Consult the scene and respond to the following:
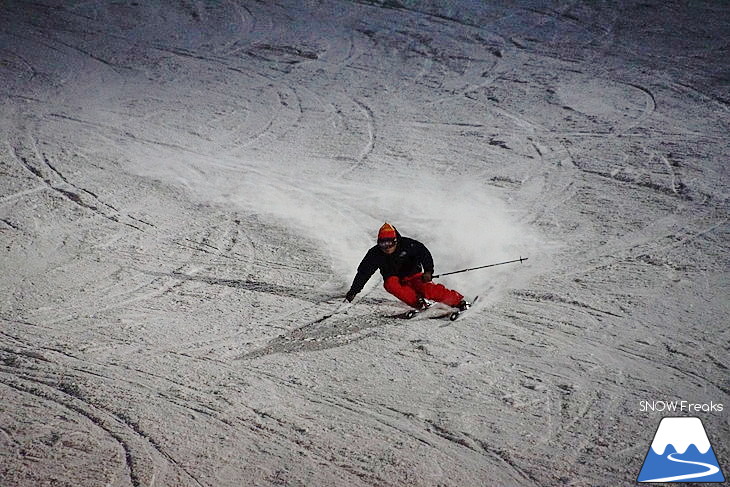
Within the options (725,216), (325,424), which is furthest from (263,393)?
(725,216)

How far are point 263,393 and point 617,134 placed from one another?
24.3 feet

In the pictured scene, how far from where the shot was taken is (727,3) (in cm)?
1634

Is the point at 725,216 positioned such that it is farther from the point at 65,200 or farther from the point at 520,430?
the point at 65,200

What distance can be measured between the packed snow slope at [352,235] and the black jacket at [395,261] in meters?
0.35

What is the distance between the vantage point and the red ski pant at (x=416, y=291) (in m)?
7.91

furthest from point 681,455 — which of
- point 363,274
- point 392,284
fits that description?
point 363,274

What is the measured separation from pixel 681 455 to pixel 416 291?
3.04 m

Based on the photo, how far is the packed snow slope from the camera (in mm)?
6363

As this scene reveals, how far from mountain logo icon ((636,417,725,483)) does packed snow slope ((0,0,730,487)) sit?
10 centimetres

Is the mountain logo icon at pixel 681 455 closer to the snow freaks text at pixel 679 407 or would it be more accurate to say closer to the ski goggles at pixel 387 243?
the snow freaks text at pixel 679 407

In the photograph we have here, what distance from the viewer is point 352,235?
9.59 meters

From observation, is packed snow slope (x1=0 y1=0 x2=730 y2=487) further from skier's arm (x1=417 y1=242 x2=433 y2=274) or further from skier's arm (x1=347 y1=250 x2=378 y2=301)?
skier's arm (x1=417 y1=242 x2=433 y2=274)

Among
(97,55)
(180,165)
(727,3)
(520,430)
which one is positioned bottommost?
(520,430)

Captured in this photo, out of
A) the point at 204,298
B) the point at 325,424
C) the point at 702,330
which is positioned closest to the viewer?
the point at 325,424
